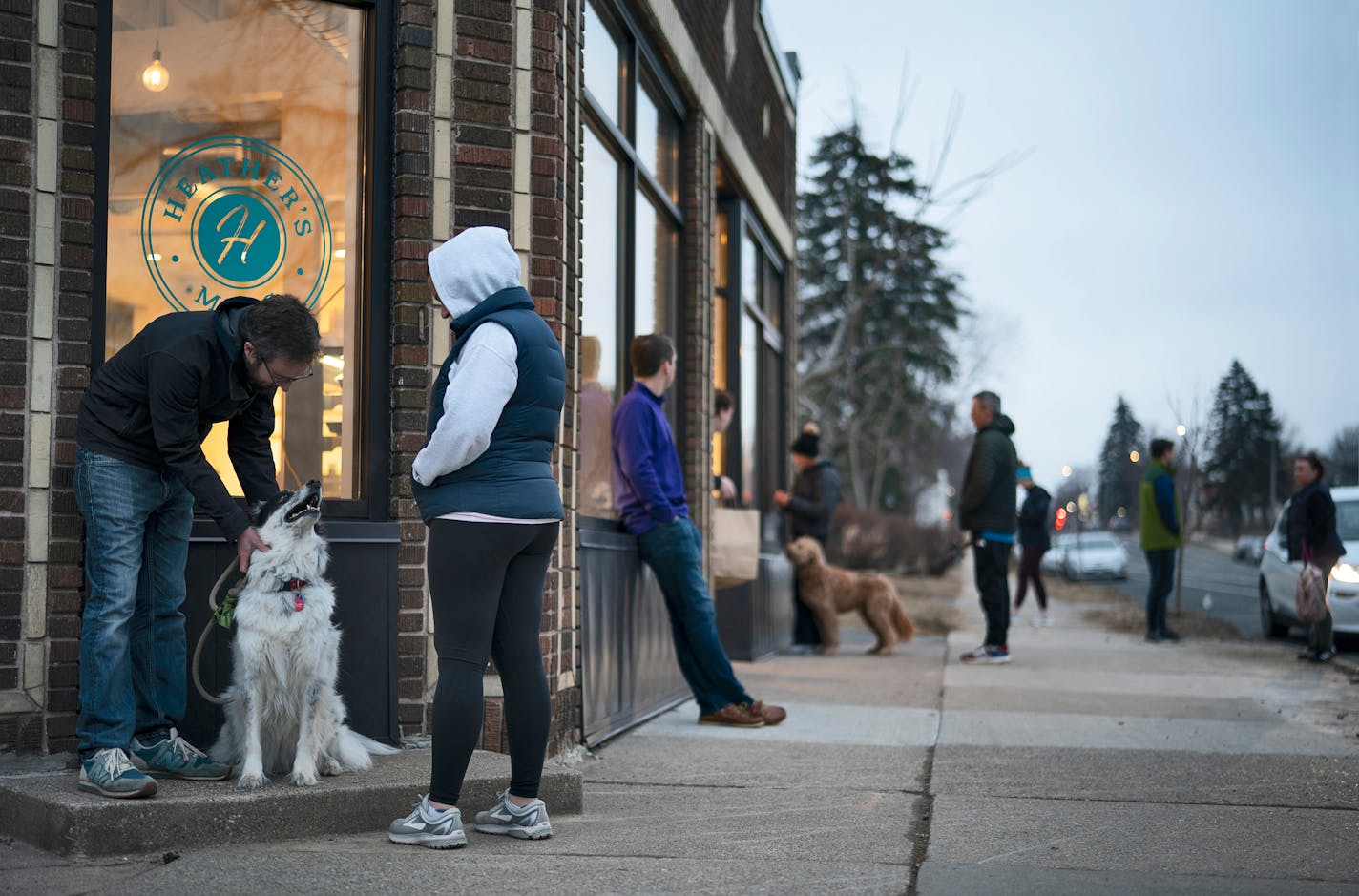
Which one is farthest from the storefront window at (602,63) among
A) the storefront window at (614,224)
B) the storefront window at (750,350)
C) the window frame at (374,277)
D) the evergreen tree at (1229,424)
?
the evergreen tree at (1229,424)

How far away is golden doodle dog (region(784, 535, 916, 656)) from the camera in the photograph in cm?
1213

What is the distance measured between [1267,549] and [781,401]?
18.6 feet

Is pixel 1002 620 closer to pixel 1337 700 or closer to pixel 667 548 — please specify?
pixel 1337 700

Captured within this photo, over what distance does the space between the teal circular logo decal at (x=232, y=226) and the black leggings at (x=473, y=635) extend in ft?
6.22

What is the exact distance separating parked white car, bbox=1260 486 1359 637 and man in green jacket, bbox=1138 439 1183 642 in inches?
40.4

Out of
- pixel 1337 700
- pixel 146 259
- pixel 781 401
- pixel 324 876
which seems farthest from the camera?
pixel 781 401

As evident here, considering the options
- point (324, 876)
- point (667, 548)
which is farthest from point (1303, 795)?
point (324, 876)

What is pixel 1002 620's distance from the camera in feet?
36.0

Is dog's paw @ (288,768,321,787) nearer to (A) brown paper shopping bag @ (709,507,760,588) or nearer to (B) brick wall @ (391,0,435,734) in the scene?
(B) brick wall @ (391,0,435,734)

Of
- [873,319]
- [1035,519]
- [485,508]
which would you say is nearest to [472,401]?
[485,508]

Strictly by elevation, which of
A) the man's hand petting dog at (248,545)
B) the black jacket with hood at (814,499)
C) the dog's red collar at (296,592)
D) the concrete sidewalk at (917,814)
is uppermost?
the black jacket with hood at (814,499)

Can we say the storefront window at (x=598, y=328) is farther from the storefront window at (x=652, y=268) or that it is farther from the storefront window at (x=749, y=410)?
the storefront window at (x=749, y=410)

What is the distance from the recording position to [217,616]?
185 inches

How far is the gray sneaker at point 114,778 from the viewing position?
13.8 ft
